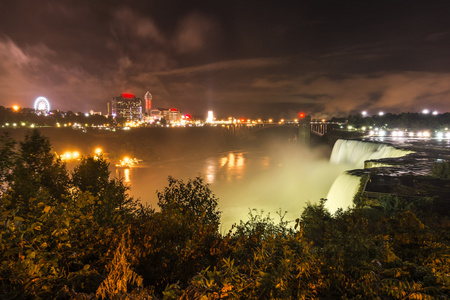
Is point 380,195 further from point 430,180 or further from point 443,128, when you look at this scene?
point 443,128

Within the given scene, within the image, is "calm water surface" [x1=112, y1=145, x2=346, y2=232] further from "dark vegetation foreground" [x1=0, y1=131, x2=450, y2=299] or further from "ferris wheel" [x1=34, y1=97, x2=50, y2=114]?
"ferris wheel" [x1=34, y1=97, x2=50, y2=114]

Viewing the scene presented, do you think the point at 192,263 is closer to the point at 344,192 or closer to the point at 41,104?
the point at 344,192

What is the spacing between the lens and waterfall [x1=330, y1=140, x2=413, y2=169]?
30.9 meters

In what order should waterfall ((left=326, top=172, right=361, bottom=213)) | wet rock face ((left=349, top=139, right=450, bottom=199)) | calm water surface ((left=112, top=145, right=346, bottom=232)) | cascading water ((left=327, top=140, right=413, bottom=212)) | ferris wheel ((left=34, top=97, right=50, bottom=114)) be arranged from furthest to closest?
1. ferris wheel ((left=34, top=97, right=50, bottom=114))
2. calm water surface ((left=112, top=145, right=346, bottom=232))
3. cascading water ((left=327, top=140, right=413, bottom=212))
4. waterfall ((left=326, top=172, right=361, bottom=213))
5. wet rock face ((left=349, top=139, right=450, bottom=199))

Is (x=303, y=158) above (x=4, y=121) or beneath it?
beneath

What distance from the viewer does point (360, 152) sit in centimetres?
3819

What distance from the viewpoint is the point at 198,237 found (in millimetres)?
5285

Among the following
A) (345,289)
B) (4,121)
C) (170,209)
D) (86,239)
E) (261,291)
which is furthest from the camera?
(4,121)

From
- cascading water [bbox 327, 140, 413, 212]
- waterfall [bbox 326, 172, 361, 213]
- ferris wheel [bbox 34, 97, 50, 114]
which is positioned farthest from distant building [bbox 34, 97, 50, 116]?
waterfall [bbox 326, 172, 361, 213]

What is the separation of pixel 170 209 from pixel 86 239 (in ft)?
6.35

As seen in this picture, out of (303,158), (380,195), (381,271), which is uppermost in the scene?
(381,271)

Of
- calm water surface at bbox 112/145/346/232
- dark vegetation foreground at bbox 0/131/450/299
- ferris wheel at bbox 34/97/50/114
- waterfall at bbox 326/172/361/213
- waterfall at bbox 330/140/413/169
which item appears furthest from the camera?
ferris wheel at bbox 34/97/50/114

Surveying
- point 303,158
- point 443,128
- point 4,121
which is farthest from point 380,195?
point 4,121

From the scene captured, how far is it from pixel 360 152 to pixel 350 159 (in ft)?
13.5
